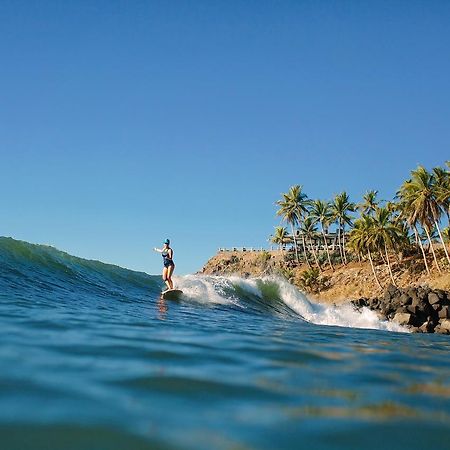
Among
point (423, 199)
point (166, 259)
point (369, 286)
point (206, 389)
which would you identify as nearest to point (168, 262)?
point (166, 259)

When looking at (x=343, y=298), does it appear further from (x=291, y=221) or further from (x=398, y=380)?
(x=398, y=380)

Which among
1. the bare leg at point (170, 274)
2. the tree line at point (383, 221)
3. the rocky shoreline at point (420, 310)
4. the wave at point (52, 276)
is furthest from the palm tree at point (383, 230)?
the bare leg at point (170, 274)

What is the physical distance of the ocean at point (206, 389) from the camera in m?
2.41

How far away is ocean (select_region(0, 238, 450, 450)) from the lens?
2408mm

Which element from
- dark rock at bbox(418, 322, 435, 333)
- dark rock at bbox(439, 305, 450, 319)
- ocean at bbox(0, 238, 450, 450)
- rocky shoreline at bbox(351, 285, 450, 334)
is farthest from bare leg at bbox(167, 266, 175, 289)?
dark rock at bbox(439, 305, 450, 319)

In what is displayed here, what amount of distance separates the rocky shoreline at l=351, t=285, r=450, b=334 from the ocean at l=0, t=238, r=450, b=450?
673 inches

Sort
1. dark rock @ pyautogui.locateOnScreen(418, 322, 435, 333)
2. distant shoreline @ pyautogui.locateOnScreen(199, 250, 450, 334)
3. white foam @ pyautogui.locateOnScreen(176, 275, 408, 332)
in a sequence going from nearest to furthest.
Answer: white foam @ pyautogui.locateOnScreen(176, 275, 408, 332)
dark rock @ pyautogui.locateOnScreen(418, 322, 435, 333)
distant shoreline @ pyautogui.locateOnScreen(199, 250, 450, 334)

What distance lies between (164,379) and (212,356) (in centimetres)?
117

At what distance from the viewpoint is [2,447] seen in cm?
217

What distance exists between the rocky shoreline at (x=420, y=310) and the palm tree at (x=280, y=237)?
50894mm

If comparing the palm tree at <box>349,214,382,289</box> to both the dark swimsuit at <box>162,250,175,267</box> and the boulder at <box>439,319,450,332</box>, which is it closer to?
the boulder at <box>439,319,450,332</box>

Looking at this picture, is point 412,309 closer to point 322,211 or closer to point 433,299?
point 433,299

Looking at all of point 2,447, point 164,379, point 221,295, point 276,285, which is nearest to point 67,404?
point 2,447

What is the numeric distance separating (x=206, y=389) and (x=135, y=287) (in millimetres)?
14676
